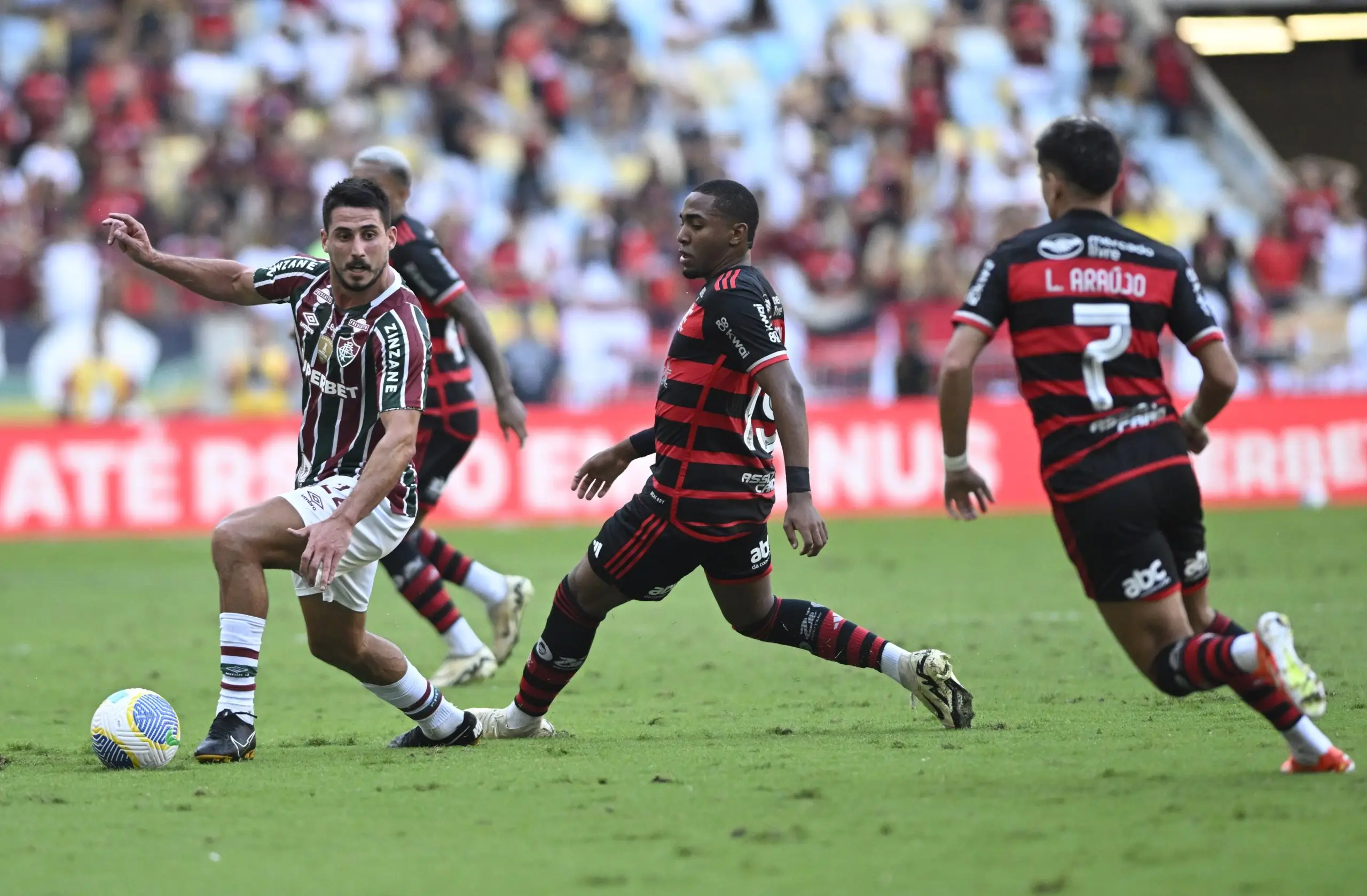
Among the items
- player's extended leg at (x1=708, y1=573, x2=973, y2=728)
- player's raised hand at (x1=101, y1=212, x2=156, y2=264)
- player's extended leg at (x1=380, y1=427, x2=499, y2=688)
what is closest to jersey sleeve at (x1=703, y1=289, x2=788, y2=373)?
player's extended leg at (x1=708, y1=573, x2=973, y2=728)

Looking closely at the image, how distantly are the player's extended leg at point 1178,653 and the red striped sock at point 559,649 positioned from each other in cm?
222

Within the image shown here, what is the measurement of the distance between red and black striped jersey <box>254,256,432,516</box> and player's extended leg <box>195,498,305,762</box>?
0.34 m

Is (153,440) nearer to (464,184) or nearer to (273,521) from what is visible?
(464,184)

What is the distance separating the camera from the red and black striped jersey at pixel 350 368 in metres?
6.89

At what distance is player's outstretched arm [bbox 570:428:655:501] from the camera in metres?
7.46

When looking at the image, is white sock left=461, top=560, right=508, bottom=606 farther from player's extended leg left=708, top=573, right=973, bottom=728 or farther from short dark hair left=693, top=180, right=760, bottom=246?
short dark hair left=693, top=180, right=760, bottom=246

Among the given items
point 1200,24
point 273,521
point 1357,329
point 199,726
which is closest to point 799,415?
point 273,521

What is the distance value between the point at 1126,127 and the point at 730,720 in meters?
20.7

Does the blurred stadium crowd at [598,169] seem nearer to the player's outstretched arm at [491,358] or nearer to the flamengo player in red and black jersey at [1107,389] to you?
the player's outstretched arm at [491,358]

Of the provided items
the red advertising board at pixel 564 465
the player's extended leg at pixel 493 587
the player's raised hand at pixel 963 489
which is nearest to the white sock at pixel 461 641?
the player's extended leg at pixel 493 587

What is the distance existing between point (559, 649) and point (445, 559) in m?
3.20

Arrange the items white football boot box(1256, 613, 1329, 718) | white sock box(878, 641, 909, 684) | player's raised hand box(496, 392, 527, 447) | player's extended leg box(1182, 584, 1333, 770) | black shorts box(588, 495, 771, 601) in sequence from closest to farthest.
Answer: white football boot box(1256, 613, 1329, 718) < player's extended leg box(1182, 584, 1333, 770) < black shorts box(588, 495, 771, 601) < white sock box(878, 641, 909, 684) < player's raised hand box(496, 392, 527, 447)

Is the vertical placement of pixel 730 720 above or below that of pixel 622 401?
below

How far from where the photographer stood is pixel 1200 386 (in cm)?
596
